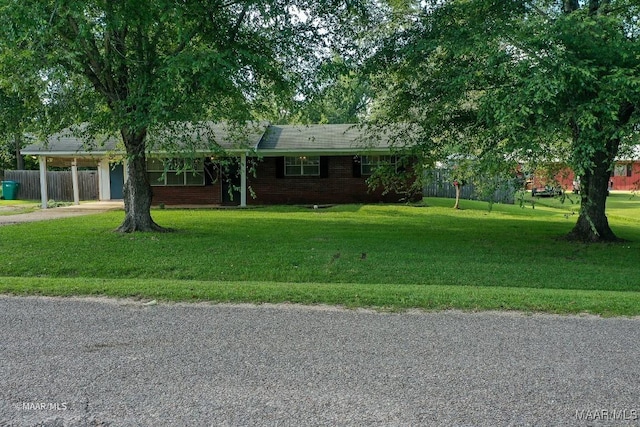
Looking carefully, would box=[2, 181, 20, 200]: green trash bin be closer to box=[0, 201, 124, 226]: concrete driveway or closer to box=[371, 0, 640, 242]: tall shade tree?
box=[0, 201, 124, 226]: concrete driveway

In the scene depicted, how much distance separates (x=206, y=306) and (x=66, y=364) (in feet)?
6.22

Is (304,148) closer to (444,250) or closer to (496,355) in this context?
(444,250)

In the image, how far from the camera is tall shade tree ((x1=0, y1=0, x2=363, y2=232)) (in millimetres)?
7727

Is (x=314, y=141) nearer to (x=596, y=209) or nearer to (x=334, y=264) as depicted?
(x=596, y=209)

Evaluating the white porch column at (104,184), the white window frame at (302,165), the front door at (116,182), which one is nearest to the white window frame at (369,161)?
the white window frame at (302,165)

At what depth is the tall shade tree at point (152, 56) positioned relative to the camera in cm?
773

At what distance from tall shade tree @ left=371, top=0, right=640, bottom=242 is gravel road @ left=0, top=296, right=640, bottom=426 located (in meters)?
3.45

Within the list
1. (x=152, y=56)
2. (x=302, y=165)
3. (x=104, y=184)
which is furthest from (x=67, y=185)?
(x=152, y=56)

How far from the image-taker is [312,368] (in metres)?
3.61

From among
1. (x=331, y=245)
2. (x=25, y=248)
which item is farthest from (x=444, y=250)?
(x=25, y=248)

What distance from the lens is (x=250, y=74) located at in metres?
10.0

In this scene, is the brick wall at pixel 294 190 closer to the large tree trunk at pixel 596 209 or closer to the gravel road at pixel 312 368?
the large tree trunk at pixel 596 209

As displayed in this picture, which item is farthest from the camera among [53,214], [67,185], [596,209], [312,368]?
[67,185]

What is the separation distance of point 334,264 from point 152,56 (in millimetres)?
5891
